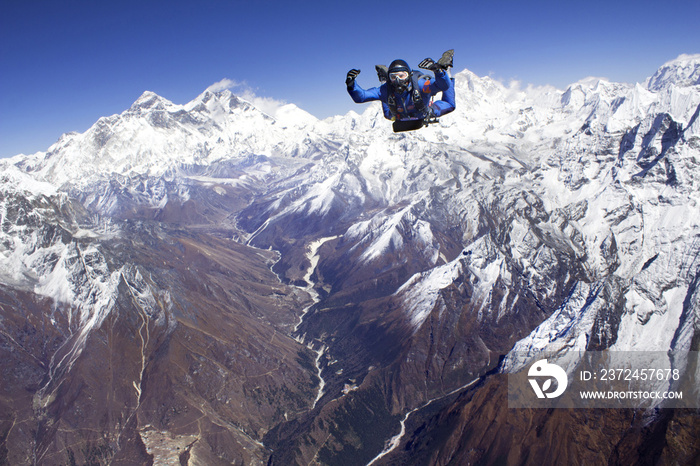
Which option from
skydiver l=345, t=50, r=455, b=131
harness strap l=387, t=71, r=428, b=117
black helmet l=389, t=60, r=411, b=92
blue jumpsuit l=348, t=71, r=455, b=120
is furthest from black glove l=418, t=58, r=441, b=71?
→ black helmet l=389, t=60, r=411, b=92

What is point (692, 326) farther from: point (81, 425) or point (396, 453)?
point (81, 425)

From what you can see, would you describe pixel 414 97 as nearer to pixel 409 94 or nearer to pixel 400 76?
pixel 409 94

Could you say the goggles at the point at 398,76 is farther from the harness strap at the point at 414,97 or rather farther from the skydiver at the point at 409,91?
the harness strap at the point at 414,97

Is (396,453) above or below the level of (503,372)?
below

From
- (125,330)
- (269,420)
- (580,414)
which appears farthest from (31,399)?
(580,414)

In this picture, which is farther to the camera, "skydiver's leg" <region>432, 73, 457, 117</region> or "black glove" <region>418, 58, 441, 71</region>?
"skydiver's leg" <region>432, 73, 457, 117</region>

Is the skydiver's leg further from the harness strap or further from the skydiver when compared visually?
the harness strap

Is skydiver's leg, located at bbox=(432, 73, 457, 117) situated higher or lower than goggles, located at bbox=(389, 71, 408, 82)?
lower

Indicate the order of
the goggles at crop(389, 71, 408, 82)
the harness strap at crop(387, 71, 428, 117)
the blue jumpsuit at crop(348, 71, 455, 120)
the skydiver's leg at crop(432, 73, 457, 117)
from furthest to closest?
the skydiver's leg at crop(432, 73, 457, 117) → the blue jumpsuit at crop(348, 71, 455, 120) → the harness strap at crop(387, 71, 428, 117) → the goggles at crop(389, 71, 408, 82)
